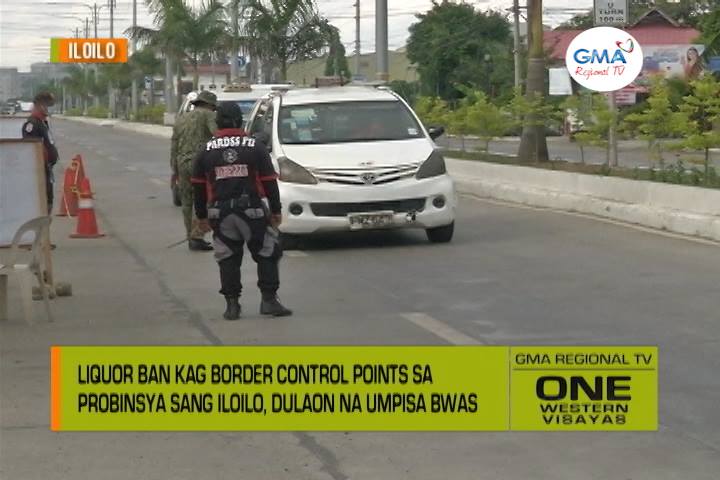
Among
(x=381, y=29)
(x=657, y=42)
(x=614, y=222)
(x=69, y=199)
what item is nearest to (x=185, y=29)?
(x=657, y=42)

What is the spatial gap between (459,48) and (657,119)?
56029 mm

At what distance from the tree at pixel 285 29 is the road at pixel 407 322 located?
2069cm

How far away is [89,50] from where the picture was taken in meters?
124

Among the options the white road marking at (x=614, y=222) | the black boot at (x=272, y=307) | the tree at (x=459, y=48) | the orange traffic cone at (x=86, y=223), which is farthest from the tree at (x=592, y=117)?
the tree at (x=459, y=48)

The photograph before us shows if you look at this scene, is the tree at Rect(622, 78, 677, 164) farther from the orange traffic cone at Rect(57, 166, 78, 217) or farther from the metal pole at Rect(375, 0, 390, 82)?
the metal pole at Rect(375, 0, 390, 82)

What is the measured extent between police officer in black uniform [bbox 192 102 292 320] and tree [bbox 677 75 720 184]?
877 centimetres

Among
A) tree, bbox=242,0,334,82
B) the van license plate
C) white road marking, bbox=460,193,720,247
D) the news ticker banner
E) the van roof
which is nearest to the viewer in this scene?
the news ticker banner

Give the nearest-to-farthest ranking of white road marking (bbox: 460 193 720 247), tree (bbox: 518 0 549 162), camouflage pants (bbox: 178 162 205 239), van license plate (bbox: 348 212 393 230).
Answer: van license plate (bbox: 348 212 393 230) → white road marking (bbox: 460 193 720 247) → camouflage pants (bbox: 178 162 205 239) → tree (bbox: 518 0 549 162)

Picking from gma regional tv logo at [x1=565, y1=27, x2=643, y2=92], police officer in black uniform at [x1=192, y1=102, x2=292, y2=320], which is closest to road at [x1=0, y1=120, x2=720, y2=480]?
police officer in black uniform at [x1=192, y1=102, x2=292, y2=320]

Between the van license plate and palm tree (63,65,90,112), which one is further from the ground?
palm tree (63,65,90,112)

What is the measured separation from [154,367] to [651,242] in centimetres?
1066

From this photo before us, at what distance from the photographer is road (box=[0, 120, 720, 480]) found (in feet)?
24.3

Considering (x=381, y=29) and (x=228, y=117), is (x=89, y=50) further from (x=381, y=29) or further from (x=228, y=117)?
(x=228, y=117)
